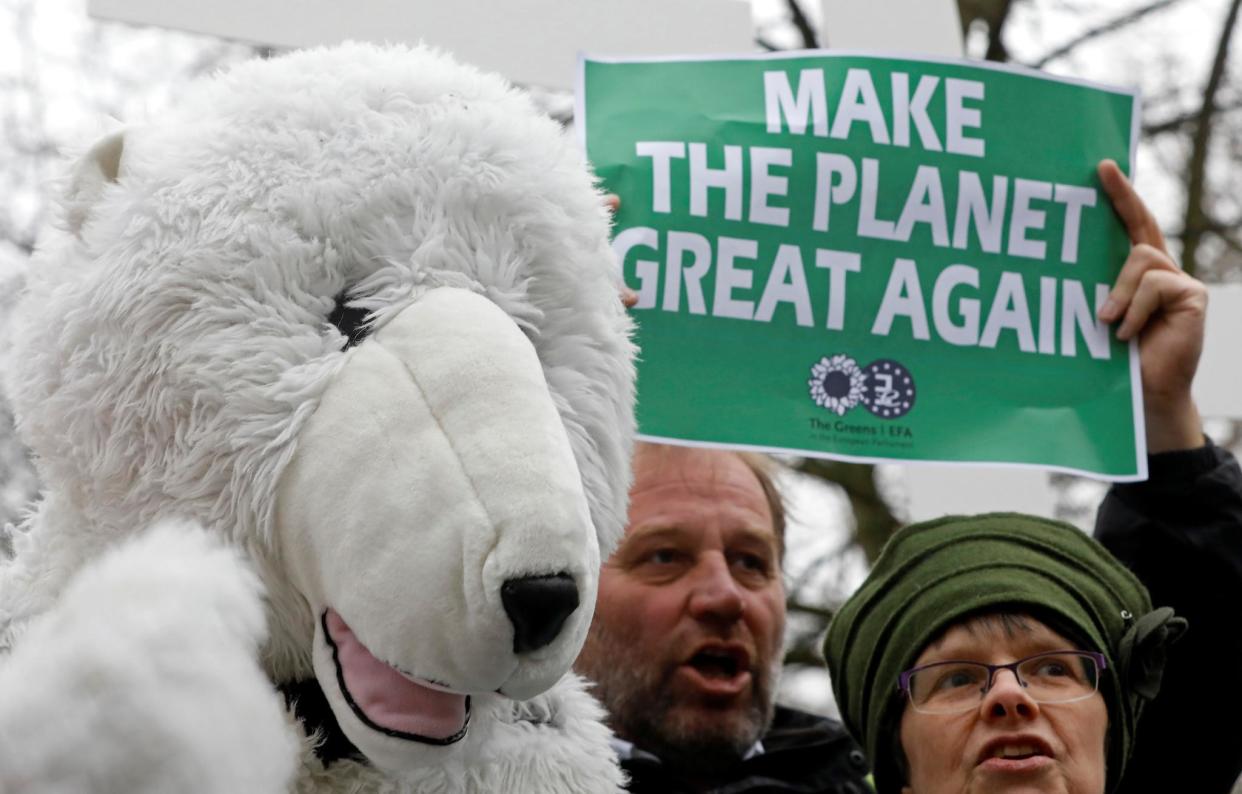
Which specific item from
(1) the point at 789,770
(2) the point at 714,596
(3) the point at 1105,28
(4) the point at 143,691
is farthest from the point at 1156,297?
(3) the point at 1105,28

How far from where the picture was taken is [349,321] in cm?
129

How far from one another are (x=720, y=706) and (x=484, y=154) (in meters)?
1.47

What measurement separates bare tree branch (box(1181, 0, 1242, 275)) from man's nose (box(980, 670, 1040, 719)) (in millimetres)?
5151

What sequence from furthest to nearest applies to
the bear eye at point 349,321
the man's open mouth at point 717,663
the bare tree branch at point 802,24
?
the bare tree branch at point 802,24 < the man's open mouth at point 717,663 < the bear eye at point 349,321

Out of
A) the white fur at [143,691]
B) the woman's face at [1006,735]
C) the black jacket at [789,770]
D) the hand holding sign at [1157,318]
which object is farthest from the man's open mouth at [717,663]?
the white fur at [143,691]

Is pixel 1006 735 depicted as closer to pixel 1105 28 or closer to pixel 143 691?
pixel 143 691

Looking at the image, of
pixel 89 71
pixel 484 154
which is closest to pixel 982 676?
pixel 484 154

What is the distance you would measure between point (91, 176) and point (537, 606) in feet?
2.01

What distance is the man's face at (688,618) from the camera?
260 cm

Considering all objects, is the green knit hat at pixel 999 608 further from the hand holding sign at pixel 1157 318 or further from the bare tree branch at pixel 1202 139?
the bare tree branch at pixel 1202 139

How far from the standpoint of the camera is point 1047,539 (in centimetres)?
232

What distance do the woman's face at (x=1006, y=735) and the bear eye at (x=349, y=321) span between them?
122cm

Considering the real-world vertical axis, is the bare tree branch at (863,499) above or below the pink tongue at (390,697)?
below

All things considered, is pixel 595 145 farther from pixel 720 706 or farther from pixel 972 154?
A: pixel 720 706
